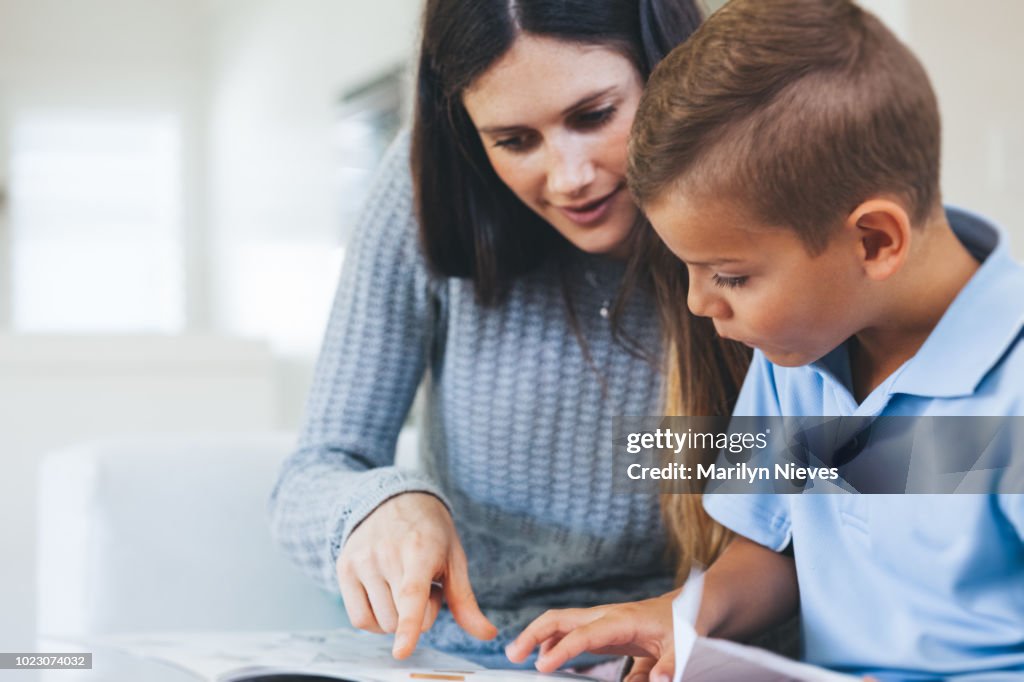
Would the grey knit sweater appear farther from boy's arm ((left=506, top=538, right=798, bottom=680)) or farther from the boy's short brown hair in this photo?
the boy's short brown hair

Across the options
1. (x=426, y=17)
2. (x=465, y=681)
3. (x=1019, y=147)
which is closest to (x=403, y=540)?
(x=465, y=681)

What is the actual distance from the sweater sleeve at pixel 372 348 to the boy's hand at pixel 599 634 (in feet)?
0.88

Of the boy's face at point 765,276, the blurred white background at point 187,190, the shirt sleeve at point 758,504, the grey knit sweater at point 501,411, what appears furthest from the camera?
the blurred white background at point 187,190

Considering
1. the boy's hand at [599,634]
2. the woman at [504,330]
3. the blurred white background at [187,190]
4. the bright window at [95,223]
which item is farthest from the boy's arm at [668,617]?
the bright window at [95,223]

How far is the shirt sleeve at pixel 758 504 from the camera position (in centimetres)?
64

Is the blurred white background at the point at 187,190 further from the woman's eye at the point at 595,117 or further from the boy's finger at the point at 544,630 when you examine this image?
the boy's finger at the point at 544,630

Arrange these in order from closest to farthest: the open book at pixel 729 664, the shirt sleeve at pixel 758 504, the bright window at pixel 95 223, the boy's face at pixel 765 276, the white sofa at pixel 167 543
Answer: the open book at pixel 729 664 < the boy's face at pixel 765 276 < the shirt sleeve at pixel 758 504 < the white sofa at pixel 167 543 < the bright window at pixel 95 223

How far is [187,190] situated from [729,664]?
544 centimetres

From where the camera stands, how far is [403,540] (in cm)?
64

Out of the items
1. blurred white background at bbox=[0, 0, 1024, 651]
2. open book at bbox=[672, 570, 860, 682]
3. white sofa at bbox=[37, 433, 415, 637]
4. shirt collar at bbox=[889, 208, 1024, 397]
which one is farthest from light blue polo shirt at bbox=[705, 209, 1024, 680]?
blurred white background at bbox=[0, 0, 1024, 651]

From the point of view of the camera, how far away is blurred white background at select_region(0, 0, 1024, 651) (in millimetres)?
1216

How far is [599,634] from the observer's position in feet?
1.92

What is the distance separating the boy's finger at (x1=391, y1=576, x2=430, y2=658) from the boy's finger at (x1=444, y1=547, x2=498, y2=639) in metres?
0.03

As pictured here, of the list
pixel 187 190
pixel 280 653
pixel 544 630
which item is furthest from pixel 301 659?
pixel 187 190
